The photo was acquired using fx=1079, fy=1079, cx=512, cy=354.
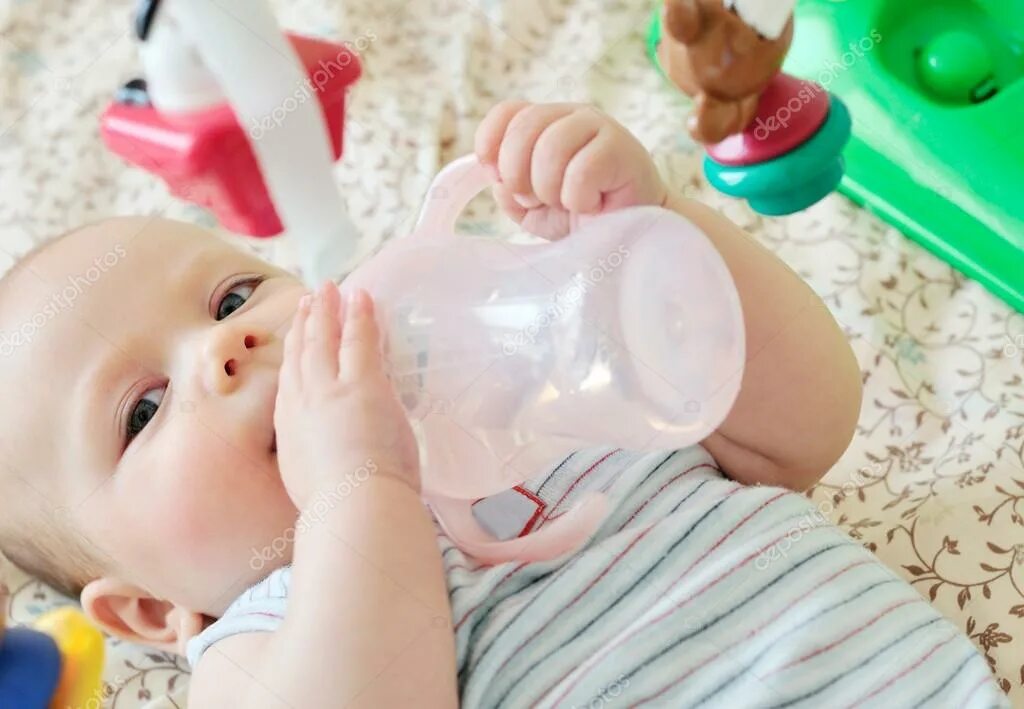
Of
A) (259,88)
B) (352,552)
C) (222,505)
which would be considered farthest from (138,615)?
(259,88)

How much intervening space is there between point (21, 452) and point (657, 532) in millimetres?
499

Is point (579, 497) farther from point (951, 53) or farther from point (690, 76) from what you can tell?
point (951, 53)

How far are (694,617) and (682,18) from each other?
41 cm

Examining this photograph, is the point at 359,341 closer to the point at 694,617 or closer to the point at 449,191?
the point at 449,191

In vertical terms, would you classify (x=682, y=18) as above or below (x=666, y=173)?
above

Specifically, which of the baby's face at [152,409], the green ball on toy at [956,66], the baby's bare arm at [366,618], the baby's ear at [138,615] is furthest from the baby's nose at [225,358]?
the green ball on toy at [956,66]

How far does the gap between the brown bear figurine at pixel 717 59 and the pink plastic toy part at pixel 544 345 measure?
3.3 inches

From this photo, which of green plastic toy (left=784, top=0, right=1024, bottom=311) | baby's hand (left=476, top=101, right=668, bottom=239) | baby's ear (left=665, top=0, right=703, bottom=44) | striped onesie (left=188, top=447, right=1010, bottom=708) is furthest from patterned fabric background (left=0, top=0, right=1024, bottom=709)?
baby's ear (left=665, top=0, right=703, bottom=44)

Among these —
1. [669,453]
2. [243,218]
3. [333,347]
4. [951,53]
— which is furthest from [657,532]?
[951,53]

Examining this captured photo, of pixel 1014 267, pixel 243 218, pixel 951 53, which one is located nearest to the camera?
pixel 243 218

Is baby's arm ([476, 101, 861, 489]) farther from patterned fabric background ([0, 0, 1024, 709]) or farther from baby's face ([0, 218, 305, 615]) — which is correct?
baby's face ([0, 218, 305, 615])

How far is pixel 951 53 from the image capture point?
1157mm

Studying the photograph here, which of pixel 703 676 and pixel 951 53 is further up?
pixel 951 53

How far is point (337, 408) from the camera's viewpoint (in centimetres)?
71
